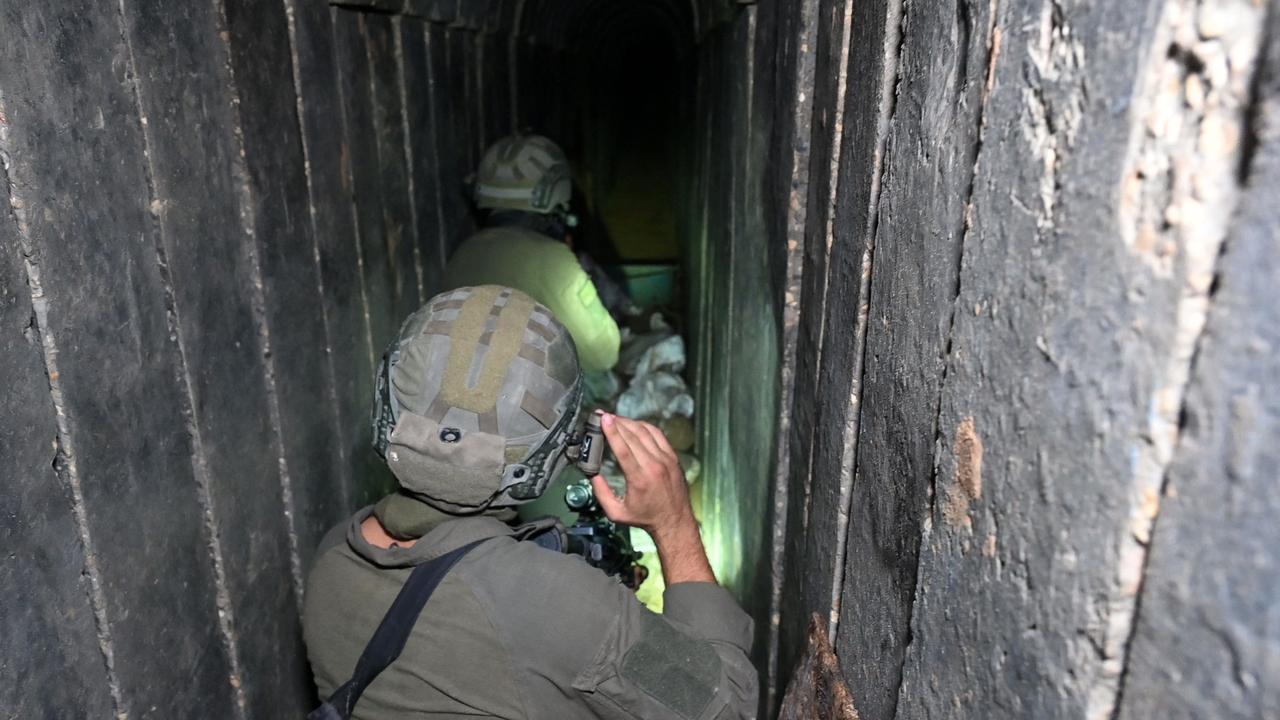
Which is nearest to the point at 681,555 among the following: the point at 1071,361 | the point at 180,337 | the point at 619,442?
the point at 619,442

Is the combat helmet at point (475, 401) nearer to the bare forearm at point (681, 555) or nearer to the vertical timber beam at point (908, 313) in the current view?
the bare forearm at point (681, 555)

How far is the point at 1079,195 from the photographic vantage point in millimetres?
629

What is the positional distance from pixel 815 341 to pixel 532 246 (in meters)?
2.23

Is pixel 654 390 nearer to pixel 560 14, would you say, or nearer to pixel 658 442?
pixel 560 14

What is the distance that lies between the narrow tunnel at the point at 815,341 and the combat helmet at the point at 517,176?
0.55 metres

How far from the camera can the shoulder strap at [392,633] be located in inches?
58.7

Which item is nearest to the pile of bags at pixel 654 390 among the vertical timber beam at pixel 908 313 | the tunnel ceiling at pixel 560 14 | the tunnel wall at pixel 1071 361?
the tunnel ceiling at pixel 560 14

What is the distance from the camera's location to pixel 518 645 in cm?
146

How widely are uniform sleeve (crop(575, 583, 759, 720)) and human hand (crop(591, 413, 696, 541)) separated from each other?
0.25 metres

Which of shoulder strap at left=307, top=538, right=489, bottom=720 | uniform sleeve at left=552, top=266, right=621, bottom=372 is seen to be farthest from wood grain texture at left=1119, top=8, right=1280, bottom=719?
uniform sleeve at left=552, top=266, right=621, bottom=372

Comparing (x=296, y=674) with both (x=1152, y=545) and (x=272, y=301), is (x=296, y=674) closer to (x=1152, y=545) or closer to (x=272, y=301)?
(x=272, y=301)

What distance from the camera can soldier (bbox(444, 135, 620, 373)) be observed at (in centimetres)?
351

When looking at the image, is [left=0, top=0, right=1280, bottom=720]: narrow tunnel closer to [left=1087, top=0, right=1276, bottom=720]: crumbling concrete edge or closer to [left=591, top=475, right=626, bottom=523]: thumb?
[left=1087, top=0, right=1276, bottom=720]: crumbling concrete edge

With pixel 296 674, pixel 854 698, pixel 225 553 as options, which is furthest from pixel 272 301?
pixel 854 698
